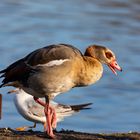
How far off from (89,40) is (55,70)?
7984 millimetres

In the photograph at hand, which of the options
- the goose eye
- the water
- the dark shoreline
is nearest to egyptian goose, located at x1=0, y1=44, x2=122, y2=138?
the goose eye

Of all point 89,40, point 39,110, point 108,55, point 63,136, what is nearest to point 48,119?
point 63,136

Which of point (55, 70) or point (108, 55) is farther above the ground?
point (108, 55)

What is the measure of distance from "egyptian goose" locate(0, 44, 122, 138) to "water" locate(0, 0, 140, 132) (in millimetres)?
2719

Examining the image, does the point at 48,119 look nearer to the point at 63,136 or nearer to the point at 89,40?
the point at 63,136

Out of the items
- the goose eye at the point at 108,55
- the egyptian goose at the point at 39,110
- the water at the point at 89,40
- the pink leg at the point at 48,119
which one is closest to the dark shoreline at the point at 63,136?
the pink leg at the point at 48,119

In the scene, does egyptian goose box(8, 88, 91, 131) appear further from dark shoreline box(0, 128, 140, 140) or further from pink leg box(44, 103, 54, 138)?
dark shoreline box(0, 128, 140, 140)

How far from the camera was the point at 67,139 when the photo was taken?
10227 millimetres

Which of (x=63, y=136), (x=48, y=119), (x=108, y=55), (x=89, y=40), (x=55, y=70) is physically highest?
(x=89, y=40)

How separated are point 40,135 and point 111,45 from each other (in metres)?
8.07

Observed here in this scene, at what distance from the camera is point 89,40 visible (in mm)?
18531

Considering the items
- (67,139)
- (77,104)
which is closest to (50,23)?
(77,104)

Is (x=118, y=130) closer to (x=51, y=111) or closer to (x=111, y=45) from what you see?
(x=51, y=111)

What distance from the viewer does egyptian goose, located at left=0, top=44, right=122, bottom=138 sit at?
416 inches
